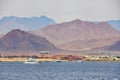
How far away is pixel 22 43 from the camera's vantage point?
169250mm

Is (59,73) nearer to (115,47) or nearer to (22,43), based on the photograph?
(22,43)

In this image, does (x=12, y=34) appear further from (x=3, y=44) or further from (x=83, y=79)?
(x=83, y=79)

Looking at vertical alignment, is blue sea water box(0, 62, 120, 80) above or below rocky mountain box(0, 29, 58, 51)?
below

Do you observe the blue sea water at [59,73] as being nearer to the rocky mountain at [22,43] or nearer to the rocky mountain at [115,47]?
the rocky mountain at [22,43]

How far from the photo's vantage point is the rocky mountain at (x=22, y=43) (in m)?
167

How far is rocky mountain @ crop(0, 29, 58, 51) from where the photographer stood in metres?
167

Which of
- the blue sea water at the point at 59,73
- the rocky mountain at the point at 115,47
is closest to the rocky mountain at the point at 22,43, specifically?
the rocky mountain at the point at 115,47

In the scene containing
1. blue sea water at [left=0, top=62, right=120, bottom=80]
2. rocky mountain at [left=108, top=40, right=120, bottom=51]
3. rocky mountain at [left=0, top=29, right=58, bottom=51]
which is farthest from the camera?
rocky mountain at [left=108, top=40, right=120, bottom=51]

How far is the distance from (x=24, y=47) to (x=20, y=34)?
29.4 ft

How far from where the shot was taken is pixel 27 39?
169 m

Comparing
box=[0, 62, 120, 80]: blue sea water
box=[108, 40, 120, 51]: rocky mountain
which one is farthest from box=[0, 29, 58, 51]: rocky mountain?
box=[0, 62, 120, 80]: blue sea water

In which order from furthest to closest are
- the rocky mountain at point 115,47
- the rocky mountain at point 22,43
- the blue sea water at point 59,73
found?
the rocky mountain at point 115,47
the rocky mountain at point 22,43
the blue sea water at point 59,73

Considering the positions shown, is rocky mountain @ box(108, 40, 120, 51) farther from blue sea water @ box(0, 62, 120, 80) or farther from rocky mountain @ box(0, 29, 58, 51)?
blue sea water @ box(0, 62, 120, 80)

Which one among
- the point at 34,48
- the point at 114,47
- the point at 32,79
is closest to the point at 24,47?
the point at 34,48
